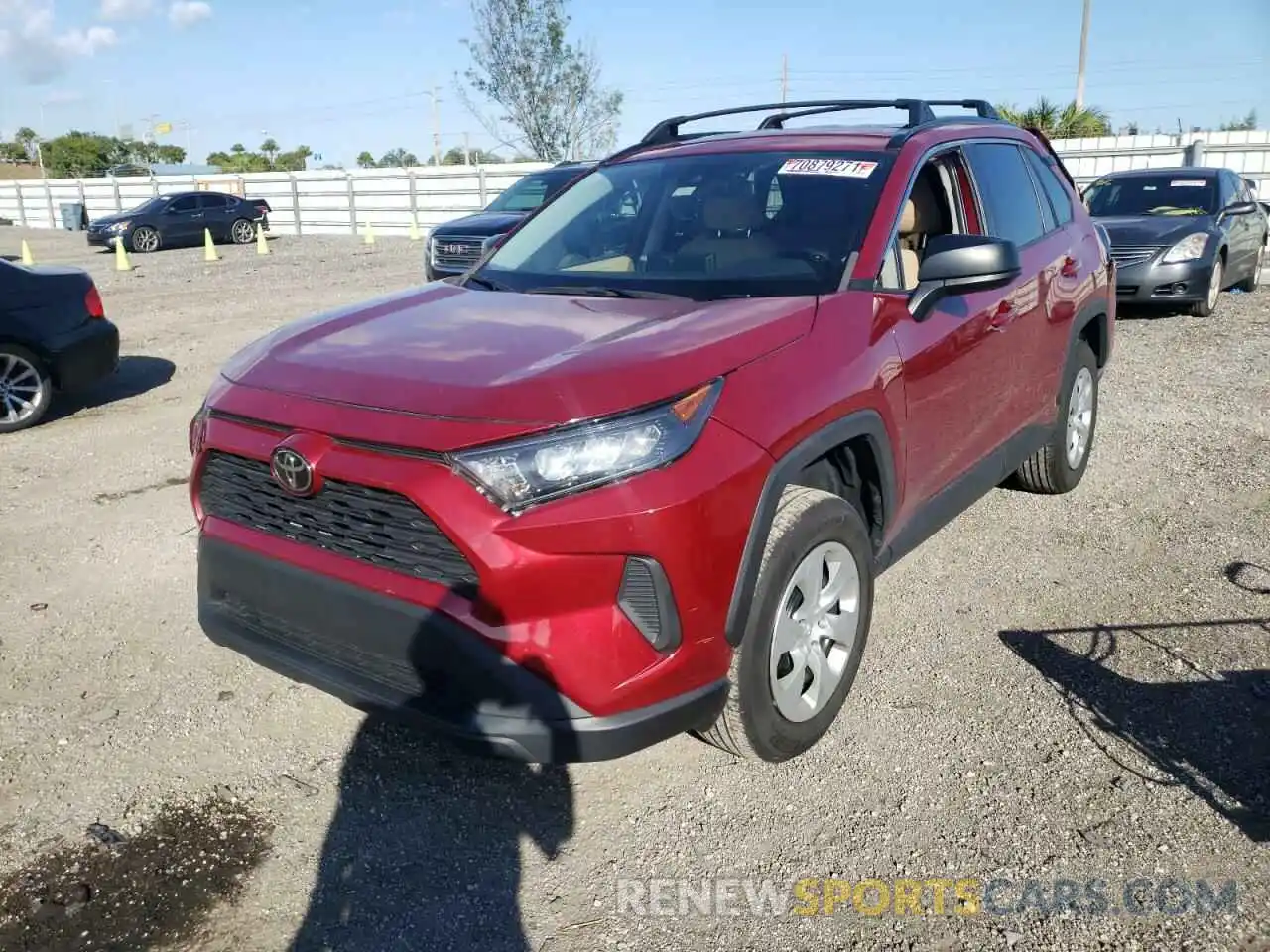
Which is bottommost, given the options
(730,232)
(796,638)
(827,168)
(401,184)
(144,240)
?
(144,240)

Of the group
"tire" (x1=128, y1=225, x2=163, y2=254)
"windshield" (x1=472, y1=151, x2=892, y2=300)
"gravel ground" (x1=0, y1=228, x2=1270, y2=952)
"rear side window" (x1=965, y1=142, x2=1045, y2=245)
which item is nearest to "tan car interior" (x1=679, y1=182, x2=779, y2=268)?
"windshield" (x1=472, y1=151, x2=892, y2=300)

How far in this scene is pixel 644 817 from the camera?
2.90 meters

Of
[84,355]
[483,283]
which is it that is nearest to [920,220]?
[483,283]

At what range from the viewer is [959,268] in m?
3.29

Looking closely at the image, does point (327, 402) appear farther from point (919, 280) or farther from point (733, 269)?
point (919, 280)

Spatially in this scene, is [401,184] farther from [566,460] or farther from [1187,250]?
[566,460]

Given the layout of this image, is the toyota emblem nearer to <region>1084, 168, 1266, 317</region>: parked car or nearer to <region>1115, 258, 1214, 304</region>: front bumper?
<region>1084, 168, 1266, 317</region>: parked car

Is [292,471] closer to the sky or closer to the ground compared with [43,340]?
closer to the sky

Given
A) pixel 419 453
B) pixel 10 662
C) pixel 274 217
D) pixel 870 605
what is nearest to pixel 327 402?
pixel 419 453

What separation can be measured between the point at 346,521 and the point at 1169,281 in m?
9.84

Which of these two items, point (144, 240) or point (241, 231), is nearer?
point (144, 240)

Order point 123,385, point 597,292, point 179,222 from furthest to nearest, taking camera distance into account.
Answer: point 179,222, point 123,385, point 597,292

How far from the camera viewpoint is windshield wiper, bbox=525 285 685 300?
336cm

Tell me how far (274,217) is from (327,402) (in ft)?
105
